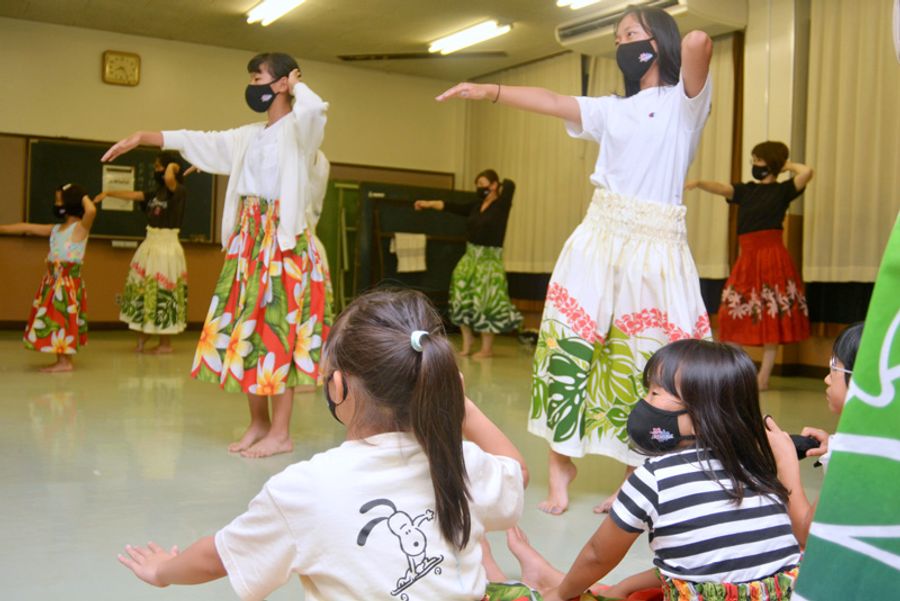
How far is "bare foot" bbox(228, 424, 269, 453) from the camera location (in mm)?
3400

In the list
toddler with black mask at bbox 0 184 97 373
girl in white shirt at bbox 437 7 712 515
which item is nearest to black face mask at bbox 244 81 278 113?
girl in white shirt at bbox 437 7 712 515

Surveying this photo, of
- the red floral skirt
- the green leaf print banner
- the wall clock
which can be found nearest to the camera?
the green leaf print banner

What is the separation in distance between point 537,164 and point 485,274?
234 centimetres

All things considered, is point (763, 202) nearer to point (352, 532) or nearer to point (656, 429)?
point (656, 429)

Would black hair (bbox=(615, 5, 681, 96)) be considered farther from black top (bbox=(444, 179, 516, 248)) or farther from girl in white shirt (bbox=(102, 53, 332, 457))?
black top (bbox=(444, 179, 516, 248))

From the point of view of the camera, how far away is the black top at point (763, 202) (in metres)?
5.61

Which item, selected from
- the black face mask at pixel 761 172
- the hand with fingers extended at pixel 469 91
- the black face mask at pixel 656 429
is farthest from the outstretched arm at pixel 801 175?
the black face mask at pixel 656 429

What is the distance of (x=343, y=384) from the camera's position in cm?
119

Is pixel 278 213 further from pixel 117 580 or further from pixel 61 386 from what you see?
pixel 61 386

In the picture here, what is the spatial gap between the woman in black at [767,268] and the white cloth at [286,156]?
124 inches

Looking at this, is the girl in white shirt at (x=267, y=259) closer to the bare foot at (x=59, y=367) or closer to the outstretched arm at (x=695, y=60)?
the outstretched arm at (x=695, y=60)

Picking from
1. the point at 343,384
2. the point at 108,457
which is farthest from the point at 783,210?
the point at 343,384

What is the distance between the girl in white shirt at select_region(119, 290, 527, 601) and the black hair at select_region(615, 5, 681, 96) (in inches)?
70.4

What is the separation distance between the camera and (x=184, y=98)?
911cm
